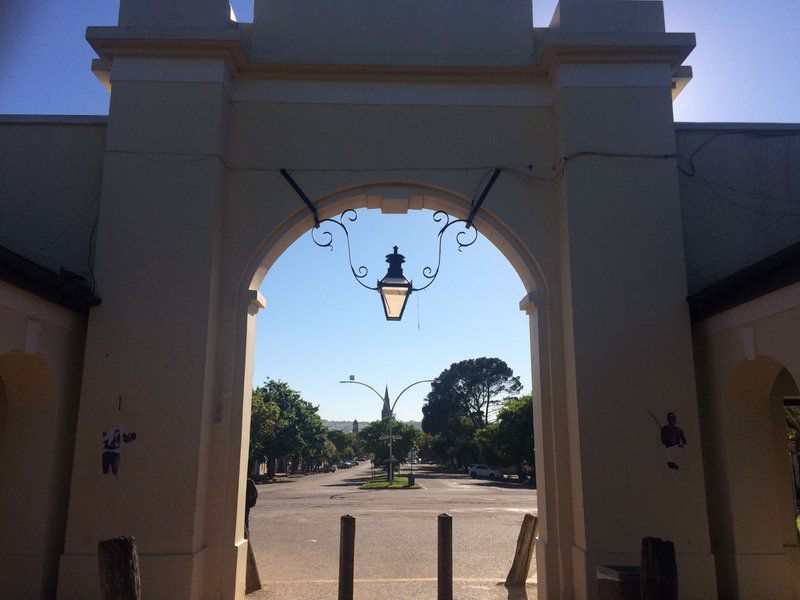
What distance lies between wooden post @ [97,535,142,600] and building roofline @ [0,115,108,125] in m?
5.51

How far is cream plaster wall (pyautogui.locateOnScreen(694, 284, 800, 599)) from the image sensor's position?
235 inches

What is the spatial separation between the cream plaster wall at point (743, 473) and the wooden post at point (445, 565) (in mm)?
2597

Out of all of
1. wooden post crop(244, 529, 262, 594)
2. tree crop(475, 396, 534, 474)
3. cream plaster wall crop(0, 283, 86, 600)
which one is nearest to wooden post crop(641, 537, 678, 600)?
wooden post crop(244, 529, 262, 594)

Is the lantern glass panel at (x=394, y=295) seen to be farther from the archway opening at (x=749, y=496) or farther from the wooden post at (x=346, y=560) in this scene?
the archway opening at (x=749, y=496)

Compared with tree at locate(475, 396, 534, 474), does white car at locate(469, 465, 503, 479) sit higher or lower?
lower

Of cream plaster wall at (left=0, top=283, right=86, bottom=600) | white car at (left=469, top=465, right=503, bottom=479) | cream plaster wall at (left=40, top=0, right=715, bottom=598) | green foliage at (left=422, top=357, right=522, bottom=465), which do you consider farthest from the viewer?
green foliage at (left=422, top=357, right=522, bottom=465)

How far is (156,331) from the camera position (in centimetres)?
644

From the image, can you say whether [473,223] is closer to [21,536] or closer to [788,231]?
[788,231]

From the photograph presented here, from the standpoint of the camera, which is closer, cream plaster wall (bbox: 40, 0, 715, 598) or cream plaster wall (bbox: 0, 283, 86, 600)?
cream plaster wall (bbox: 0, 283, 86, 600)

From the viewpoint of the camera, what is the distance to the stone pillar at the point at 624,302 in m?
6.04

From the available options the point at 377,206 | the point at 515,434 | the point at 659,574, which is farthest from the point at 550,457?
the point at 515,434

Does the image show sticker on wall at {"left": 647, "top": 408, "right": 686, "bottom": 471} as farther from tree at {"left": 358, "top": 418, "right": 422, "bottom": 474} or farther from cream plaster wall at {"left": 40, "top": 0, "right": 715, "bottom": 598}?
tree at {"left": 358, "top": 418, "right": 422, "bottom": 474}

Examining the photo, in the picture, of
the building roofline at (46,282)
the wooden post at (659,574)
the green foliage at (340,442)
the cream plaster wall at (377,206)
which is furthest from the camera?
the green foliage at (340,442)

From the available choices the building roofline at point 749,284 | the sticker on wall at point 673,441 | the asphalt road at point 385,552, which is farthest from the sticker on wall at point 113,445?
the building roofline at point 749,284
